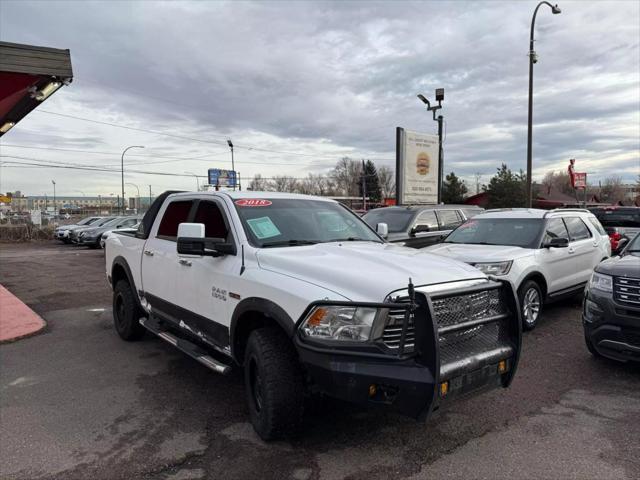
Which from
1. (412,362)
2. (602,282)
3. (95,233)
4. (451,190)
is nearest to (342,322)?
(412,362)

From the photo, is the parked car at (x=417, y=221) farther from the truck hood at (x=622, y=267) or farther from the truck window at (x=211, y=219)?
the truck window at (x=211, y=219)

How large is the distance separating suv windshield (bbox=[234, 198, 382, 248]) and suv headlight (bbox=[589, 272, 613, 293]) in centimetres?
241

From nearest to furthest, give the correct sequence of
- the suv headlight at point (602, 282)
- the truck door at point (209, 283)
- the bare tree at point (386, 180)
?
the truck door at point (209, 283)
the suv headlight at point (602, 282)
the bare tree at point (386, 180)

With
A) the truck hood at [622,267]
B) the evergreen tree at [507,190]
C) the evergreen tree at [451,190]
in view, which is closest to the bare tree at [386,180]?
the evergreen tree at [451,190]

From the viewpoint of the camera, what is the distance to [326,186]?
105 m

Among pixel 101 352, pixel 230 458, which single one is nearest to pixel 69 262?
pixel 101 352

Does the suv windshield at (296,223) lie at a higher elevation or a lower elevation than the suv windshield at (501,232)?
higher

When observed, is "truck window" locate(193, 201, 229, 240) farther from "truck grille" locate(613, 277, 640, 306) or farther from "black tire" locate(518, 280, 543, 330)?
"black tire" locate(518, 280, 543, 330)

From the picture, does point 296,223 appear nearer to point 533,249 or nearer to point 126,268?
point 126,268

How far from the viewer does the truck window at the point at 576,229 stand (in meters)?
8.28

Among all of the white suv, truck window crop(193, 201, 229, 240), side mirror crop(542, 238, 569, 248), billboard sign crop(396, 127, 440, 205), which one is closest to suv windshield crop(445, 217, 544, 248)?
the white suv

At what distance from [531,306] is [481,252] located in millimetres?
1039

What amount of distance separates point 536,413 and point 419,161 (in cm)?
1509

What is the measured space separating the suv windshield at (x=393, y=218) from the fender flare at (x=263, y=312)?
7.39 metres
